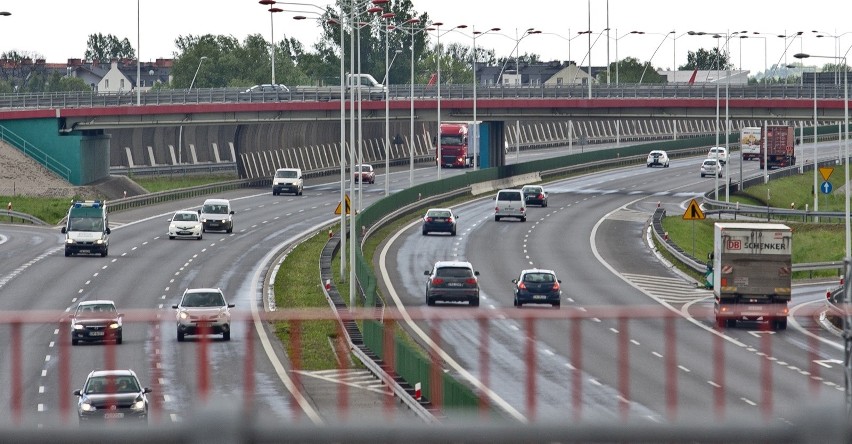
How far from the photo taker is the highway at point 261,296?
29000 mm

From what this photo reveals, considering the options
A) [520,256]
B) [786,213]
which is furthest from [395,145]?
[520,256]

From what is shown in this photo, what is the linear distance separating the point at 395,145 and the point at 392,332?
103925 mm

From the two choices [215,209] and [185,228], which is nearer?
[185,228]

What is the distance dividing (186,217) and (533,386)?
202 feet

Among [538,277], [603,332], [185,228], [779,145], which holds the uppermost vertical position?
[779,145]

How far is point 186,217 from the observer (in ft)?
247

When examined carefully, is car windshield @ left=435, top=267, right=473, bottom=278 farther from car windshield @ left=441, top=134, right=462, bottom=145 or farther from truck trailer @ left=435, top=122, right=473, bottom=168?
car windshield @ left=441, top=134, right=462, bottom=145

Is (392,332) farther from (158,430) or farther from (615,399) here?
(158,430)

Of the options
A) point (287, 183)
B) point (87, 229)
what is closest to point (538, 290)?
point (87, 229)

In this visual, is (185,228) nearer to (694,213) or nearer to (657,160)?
(694,213)

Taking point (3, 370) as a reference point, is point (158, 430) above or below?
above

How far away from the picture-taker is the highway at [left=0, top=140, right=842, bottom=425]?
95.1 feet

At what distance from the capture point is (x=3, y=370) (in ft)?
120

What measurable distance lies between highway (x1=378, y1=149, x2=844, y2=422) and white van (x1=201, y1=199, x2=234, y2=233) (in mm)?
8862
